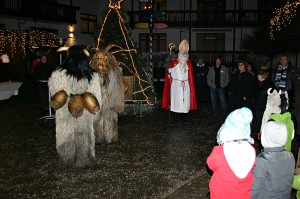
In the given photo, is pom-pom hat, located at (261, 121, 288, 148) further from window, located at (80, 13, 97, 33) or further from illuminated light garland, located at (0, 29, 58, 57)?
window, located at (80, 13, 97, 33)

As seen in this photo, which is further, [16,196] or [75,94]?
[75,94]

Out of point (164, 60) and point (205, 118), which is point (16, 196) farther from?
point (164, 60)

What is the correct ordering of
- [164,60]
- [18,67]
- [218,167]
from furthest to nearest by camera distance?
[164,60] → [18,67] → [218,167]

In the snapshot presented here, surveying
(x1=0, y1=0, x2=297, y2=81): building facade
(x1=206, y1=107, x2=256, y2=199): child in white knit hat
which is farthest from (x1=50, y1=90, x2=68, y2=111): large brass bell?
(x1=0, y1=0, x2=297, y2=81): building facade

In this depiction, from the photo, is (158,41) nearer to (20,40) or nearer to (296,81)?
(20,40)

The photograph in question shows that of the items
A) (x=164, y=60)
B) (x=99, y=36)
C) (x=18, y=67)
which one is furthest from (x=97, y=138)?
(x=164, y=60)

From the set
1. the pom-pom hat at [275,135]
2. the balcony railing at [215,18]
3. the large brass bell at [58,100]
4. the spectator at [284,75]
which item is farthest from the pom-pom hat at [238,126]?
the balcony railing at [215,18]

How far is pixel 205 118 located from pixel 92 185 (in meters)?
6.56

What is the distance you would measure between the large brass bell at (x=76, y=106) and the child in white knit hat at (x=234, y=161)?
279cm

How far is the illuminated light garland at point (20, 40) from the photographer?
1891 cm

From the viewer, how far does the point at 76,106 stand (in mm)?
5699

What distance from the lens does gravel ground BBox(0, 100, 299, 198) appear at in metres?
5.28

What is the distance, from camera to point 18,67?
2134cm

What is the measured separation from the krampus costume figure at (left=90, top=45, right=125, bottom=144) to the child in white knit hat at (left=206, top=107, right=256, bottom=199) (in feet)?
14.1
